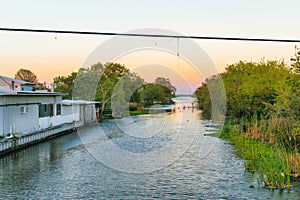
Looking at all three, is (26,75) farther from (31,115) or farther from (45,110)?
(31,115)

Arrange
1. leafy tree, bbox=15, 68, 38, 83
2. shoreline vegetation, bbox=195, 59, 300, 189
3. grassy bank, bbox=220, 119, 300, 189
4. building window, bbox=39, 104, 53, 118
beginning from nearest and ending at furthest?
grassy bank, bbox=220, 119, 300, 189, shoreline vegetation, bbox=195, 59, 300, 189, building window, bbox=39, 104, 53, 118, leafy tree, bbox=15, 68, 38, 83

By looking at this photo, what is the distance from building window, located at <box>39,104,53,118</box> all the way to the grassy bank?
33.3ft

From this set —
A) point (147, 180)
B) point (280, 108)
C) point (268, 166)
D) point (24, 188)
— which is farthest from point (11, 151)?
point (280, 108)

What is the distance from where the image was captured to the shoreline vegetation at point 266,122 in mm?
10773

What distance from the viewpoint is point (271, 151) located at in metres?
12.9

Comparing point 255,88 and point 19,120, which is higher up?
point 255,88

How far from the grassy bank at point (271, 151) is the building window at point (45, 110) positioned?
33.3 ft

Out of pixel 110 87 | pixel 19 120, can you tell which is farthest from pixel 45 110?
pixel 110 87

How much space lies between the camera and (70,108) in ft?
93.9

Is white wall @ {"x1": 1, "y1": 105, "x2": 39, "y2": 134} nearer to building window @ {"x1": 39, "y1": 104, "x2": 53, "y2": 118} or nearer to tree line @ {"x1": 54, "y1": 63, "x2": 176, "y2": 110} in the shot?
building window @ {"x1": 39, "y1": 104, "x2": 53, "y2": 118}

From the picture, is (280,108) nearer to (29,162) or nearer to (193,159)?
(193,159)

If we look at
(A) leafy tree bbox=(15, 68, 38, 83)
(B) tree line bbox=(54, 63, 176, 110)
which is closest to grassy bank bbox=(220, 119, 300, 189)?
(B) tree line bbox=(54, 63, 176, 110)

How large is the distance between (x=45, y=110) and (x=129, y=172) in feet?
39.6

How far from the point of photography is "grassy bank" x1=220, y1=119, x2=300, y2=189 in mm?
10250
